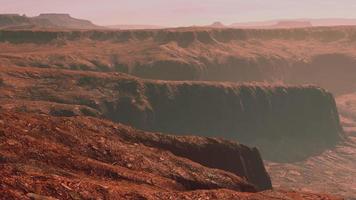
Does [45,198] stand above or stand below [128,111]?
above

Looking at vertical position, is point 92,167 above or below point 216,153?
above

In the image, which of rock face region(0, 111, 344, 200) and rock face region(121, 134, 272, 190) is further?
rock face region(121, 134, 272, 190)

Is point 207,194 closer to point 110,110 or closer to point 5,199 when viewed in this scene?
point 5,199

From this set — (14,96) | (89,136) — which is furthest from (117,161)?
(14,96)

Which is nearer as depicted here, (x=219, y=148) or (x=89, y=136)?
(x=89, y=136)

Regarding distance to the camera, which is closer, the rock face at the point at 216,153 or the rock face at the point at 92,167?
the rock face at the point at 92,167

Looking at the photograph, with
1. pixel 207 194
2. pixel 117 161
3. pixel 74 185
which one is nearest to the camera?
pixel 74 185

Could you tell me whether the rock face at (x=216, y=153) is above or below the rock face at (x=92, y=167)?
below

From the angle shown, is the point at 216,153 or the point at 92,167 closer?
the point at 92,167
